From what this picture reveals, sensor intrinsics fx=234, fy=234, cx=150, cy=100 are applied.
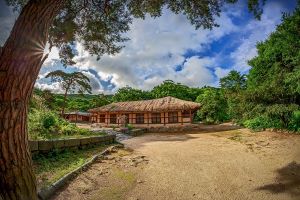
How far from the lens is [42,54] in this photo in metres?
3.31

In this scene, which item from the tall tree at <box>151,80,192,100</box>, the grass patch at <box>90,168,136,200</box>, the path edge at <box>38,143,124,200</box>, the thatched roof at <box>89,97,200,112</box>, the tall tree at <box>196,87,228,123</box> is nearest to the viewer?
the path edge at <box>38,143,124,200</box>

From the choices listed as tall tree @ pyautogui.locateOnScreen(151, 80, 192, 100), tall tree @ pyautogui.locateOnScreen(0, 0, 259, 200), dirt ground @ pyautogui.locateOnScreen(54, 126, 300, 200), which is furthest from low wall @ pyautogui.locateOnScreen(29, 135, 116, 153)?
tall tree @ pyautogui.locateOnScreen(151, 80, 192, 100)

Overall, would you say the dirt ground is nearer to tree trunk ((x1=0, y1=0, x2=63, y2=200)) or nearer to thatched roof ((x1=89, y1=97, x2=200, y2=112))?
tree trunk ((x1=0, y1=0, x2=63, y2=200))

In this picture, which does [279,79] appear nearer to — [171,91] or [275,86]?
[275,86]

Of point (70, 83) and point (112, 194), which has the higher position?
point (70, 83)

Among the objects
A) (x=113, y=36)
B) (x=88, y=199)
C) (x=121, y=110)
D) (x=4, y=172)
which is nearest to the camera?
(x=4, y=172)

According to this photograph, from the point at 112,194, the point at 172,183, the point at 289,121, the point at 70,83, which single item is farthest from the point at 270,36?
the point at 70,83

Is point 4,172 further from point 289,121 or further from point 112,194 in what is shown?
point 289,121

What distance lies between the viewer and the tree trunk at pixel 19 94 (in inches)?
116

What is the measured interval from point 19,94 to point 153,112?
27420 millimetres

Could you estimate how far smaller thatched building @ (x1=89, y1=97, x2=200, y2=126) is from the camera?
2862cm

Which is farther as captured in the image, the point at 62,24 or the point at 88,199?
the point at 62,24

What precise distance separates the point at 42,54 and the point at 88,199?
3030 millimetres

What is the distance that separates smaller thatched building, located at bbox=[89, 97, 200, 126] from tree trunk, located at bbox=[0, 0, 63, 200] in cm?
2489
